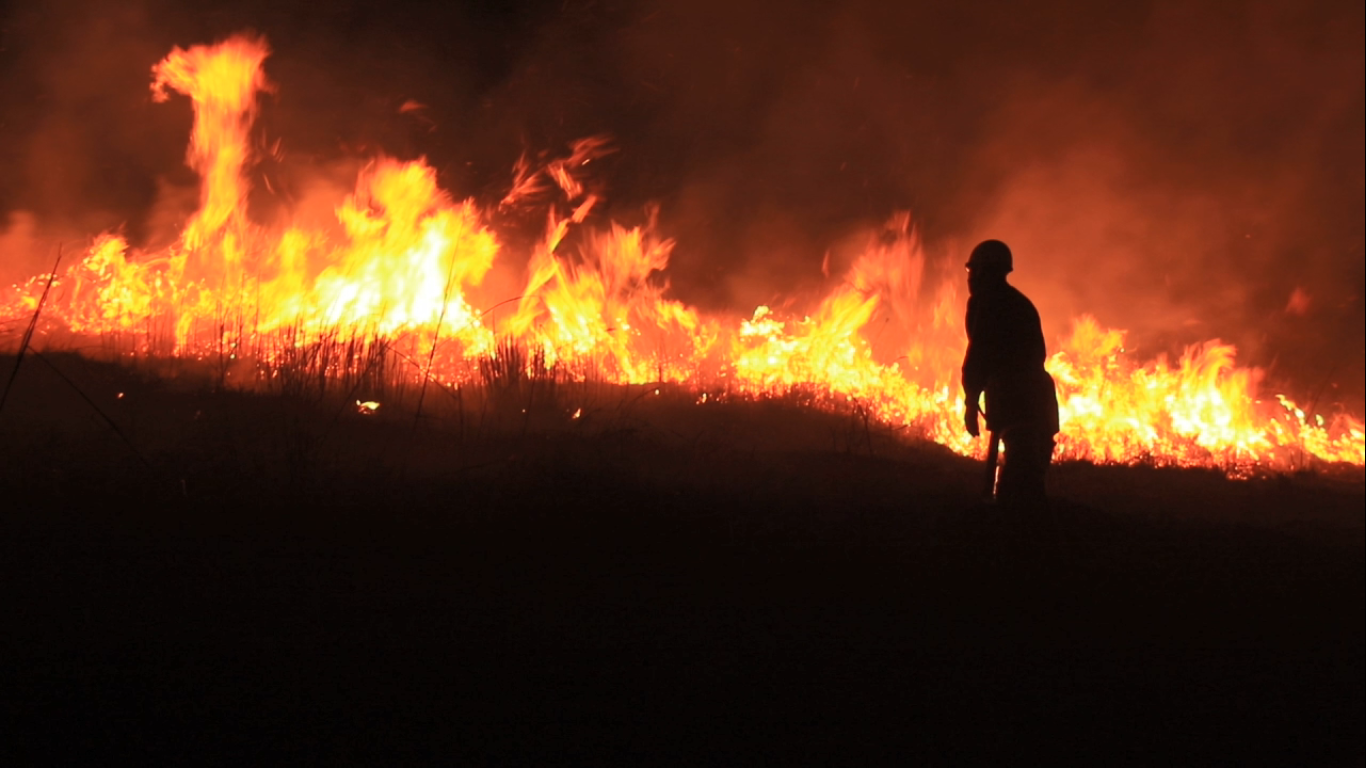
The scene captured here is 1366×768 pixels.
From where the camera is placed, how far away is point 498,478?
6527 mm

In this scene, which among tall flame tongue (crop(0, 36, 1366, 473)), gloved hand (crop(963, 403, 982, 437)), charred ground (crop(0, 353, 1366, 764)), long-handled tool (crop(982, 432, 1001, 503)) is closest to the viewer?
charred ground (crop(0, 353, 1366, 764))

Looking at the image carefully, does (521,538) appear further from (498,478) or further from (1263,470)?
(1263,470)

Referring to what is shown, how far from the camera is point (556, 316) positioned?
13727 millimetres

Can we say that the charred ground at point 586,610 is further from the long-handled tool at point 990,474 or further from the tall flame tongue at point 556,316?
the tall flame tongue at point 556,316

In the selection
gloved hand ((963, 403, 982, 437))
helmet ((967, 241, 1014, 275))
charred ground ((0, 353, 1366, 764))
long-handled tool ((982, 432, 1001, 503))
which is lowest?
charred ground ((0, 353, 1366, 764))

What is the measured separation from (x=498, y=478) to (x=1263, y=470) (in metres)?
13.2

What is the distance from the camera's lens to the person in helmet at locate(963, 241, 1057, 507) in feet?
23.9

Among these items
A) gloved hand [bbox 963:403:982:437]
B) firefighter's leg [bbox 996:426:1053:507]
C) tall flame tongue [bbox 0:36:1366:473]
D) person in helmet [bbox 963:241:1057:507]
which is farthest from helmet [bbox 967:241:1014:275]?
tall flame tongue [bbox 0:36:1366:473]

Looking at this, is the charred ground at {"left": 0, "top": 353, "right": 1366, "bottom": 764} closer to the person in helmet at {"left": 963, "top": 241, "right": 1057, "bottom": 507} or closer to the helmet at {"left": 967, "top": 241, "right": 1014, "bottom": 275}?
the person in helmet at {"left": 963, "top": 241, "right": 1057, "bottom": 507}

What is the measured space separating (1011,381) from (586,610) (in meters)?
4.26

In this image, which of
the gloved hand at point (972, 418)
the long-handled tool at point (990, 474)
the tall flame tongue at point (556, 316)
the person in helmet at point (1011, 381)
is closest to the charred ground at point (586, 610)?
the long-handled tool at point (990, 474)

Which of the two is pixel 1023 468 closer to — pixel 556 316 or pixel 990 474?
pixel 990 474

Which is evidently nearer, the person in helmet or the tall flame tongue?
the person in helmet

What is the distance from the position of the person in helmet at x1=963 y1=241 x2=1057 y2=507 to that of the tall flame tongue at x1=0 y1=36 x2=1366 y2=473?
14.9 ft
